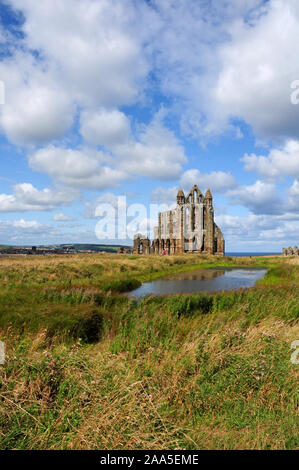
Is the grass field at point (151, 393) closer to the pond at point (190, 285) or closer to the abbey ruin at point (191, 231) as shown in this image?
the pond at point (190, 285)

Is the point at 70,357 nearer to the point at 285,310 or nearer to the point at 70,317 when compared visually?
the point at 70,317

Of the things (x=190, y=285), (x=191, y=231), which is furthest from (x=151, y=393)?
(x=191, y=231)

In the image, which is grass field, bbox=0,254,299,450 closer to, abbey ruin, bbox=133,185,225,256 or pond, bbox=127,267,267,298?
pond, bbox=127,267,267,298

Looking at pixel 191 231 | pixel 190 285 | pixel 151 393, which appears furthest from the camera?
pixel 191 231

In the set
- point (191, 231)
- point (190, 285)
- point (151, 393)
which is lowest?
point (190, 285)

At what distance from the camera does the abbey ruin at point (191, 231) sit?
61.6 m

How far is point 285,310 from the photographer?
11.4 meters

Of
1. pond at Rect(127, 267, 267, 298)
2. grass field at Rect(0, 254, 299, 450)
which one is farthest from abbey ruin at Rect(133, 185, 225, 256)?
grass field at Rect(0, 254, 299, 450)

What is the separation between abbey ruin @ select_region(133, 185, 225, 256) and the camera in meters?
61.6

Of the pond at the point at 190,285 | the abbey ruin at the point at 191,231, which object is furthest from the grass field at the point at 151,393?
the abbey ruin at the point at 191,231

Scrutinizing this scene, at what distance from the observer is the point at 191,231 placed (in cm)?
6244

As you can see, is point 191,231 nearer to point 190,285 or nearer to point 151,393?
point 190,285
